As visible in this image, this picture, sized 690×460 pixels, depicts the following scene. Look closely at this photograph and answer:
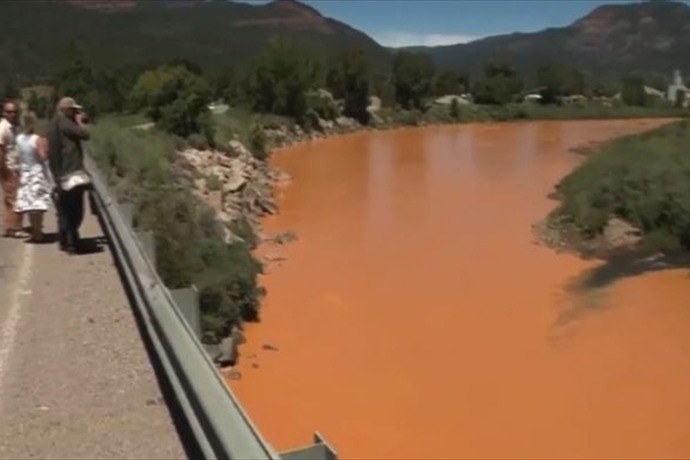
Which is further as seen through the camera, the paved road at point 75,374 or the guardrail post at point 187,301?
the guardrail post at point 187,301

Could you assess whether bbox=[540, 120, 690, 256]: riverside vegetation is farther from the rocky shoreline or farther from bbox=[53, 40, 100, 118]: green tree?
bbox=[53, 40, 100, 118]: green tree

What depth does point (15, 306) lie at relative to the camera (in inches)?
280

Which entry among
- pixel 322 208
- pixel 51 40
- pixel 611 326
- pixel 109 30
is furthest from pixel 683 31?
pixel 611 326

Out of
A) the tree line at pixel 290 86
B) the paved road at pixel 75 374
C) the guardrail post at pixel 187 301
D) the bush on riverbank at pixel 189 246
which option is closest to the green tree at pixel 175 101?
the tree line at pixel 290 86

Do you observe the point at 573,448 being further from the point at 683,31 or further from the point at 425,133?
the point at 683,31

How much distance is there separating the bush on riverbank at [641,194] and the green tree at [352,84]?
39.9m

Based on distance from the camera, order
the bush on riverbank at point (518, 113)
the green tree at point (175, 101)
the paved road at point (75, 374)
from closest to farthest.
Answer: the paved road at point (75, 374) → the green tree at point (175, 101) → the bush on riverbank at point (518, 113)

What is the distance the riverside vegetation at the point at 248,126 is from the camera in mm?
15203

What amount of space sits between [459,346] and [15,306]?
9702 millimetres

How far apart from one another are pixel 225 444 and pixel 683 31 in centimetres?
20759

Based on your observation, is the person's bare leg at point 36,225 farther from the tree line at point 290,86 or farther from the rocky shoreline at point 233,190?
the tree line at point 290,86

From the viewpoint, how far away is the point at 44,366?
5.61 metres

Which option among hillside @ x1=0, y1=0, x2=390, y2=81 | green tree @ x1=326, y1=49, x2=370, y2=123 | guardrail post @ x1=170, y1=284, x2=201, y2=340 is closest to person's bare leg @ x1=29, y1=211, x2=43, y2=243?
guardrail post @ x1=170, y1=284, x2=201, y2=340

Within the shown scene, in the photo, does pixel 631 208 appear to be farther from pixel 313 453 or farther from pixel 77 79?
pixel 77 79
